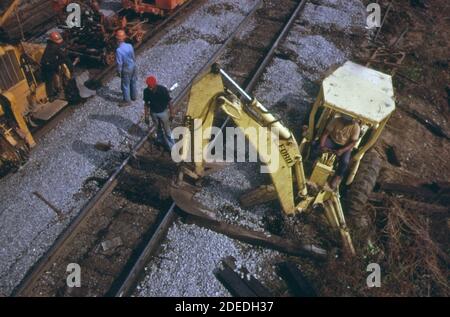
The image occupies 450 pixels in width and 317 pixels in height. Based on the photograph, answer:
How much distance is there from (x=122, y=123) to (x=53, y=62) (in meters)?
2.20

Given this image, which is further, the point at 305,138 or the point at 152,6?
the point at 152,6

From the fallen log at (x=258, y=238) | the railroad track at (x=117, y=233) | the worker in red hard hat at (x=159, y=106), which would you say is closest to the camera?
the railroad track at (x=117, y=233)

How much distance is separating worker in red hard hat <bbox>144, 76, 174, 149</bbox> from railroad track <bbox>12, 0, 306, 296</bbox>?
72cm

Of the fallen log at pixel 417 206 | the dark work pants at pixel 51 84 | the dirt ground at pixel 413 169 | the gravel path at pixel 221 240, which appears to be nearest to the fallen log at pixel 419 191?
the dirt ground at pixel 413 169

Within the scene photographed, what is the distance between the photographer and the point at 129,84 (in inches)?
399

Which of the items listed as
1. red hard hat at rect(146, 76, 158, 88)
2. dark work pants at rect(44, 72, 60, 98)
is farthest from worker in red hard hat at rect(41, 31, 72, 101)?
red hard hat at rect(146, 76, 158, 88)

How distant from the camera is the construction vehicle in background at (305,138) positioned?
6.40 metres

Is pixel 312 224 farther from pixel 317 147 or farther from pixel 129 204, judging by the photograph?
pixel 129 204

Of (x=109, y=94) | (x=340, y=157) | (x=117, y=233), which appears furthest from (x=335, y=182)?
(x=109, y=94)

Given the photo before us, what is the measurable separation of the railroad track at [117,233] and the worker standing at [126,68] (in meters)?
1.72

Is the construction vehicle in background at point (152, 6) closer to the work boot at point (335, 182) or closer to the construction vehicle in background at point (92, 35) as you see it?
the construction vehicle in background at point (92, 35)

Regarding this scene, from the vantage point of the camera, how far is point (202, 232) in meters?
7.58

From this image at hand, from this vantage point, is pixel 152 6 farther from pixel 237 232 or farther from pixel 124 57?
pixel 237 232
